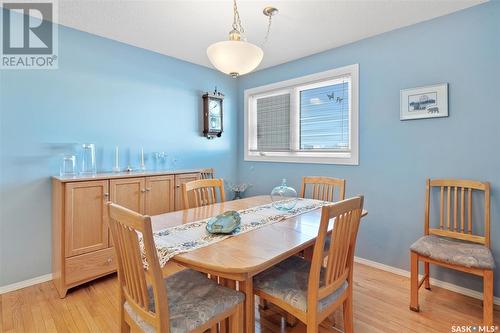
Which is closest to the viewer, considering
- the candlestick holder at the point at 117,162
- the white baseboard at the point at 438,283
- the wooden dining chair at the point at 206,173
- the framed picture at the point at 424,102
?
the white baseboard at the point at 438,283

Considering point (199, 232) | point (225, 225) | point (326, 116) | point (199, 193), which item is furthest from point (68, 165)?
point (326, 116)

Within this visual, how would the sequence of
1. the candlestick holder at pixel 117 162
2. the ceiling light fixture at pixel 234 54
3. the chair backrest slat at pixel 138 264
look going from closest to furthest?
the chair backrest slat at pixel 138 264, the ceiling light fixture at pixel 234 54, the candlestick holder at pixel 117 162

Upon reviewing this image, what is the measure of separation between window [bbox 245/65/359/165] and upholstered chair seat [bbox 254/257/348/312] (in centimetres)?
166

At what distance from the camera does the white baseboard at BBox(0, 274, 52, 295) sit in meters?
2.21

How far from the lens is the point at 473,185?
6.89 ft

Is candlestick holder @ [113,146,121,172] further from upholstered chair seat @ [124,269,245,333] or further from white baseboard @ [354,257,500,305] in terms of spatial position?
white baseboard @ [354,257,500,305]

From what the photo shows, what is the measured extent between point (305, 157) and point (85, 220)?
95.7 inches

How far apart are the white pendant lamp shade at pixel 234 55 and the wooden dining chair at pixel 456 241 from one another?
6.06 ft

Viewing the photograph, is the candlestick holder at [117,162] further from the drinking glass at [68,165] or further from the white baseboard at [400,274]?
the white baseboard at [400,274]

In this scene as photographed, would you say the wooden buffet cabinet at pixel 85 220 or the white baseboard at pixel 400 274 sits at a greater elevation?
the wooden buffet cabinet at pixel 85 220

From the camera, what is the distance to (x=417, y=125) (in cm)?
244

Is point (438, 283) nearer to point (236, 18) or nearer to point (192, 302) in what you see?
point (192, 302)

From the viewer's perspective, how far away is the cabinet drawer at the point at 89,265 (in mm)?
2184

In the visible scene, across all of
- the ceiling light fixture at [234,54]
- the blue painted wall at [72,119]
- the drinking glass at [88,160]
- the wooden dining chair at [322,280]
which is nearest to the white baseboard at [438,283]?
the wooden dining chair at [322,280]
